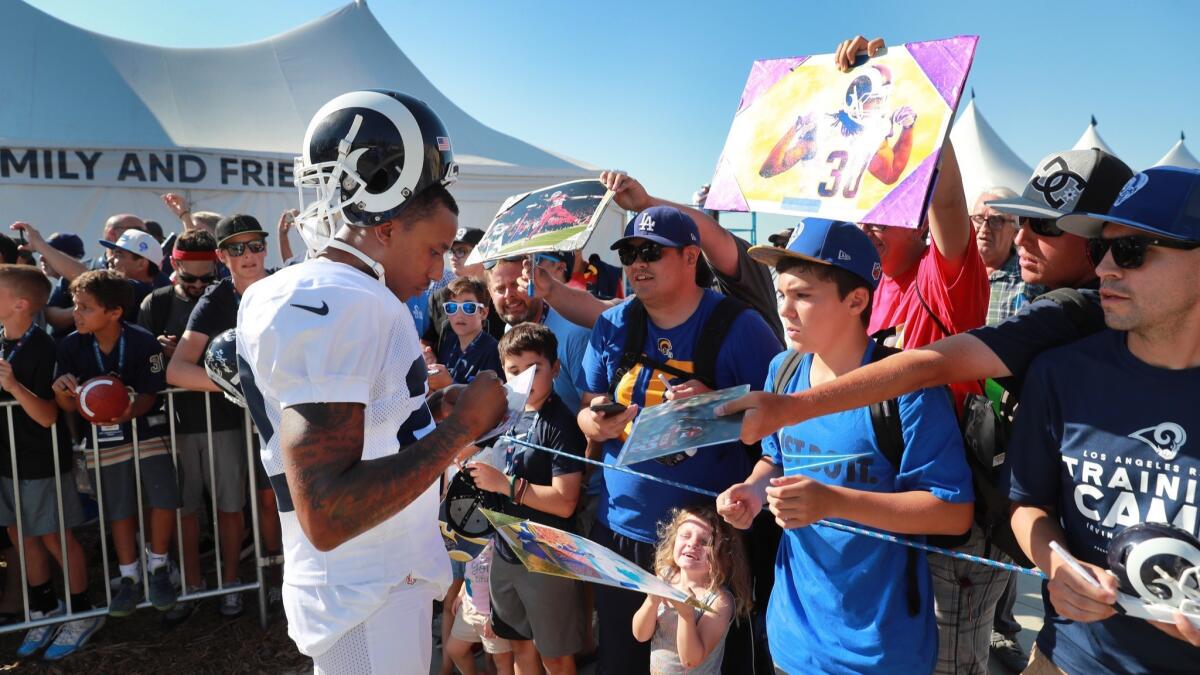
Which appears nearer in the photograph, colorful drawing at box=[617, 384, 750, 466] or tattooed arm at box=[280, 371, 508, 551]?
tattooed arm at box=[280, 371, 508, 551]

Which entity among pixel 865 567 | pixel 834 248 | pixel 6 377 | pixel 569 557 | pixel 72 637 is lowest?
pixel 72 637

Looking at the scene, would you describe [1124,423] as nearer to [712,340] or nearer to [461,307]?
[712,340]

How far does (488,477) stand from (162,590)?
2674mm

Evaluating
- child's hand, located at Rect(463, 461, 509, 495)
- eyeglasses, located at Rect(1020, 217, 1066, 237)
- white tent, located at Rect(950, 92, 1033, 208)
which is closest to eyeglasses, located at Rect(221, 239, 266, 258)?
child's hand, located at Rect(463, 461, 509, 495)

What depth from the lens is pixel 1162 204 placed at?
170cm

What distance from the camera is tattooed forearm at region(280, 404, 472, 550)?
1.54 meters

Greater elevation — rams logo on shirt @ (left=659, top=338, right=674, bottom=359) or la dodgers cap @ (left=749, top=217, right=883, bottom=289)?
la dodgers cap @ (left=749, top=217, right=883, bottom=289)

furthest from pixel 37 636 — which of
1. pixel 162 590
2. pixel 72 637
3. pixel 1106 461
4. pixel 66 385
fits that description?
pixel 1106 461

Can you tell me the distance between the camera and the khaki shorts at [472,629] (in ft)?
12.1

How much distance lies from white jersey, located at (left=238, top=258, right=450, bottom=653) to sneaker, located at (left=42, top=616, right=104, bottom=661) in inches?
141

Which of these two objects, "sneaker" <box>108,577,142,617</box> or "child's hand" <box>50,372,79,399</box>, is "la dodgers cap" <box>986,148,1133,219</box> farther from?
"sneaker" <box>108,577,142,617</box>

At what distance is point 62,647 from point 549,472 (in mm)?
3299

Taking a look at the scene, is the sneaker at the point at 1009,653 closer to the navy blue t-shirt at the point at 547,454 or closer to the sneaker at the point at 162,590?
the navy blue t-shirt at the point at 547,454

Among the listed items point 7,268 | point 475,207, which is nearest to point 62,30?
point 475,207
